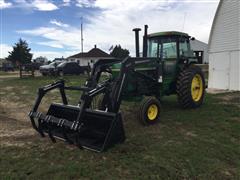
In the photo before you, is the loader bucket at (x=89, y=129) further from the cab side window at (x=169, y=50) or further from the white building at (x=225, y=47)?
the white building at (x=225, y=47)

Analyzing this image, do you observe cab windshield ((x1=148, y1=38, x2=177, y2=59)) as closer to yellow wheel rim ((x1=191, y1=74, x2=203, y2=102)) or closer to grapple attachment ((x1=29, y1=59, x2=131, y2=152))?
yellow wheel rim ((x1=191, y1=74, x2=203, y2=102))

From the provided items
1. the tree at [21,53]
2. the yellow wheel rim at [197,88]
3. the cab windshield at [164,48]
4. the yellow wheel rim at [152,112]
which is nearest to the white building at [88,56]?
the tree at [21,53]

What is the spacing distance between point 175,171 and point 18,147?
115 inches

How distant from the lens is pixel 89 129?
4852 millimetres

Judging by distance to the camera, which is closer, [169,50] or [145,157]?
[145,157]

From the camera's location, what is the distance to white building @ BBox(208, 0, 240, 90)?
511 inches

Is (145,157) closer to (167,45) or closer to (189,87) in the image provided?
(189,87)

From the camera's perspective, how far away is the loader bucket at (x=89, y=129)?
14.1 feet

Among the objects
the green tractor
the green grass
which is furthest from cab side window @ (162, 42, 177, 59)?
the green grass

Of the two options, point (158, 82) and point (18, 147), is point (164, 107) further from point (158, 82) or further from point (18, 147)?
point (18, 147)

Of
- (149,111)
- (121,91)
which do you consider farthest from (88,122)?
(149,111)

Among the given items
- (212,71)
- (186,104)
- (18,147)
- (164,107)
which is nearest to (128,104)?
(164,107)

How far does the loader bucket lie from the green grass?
0.67ft

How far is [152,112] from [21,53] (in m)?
38.1
